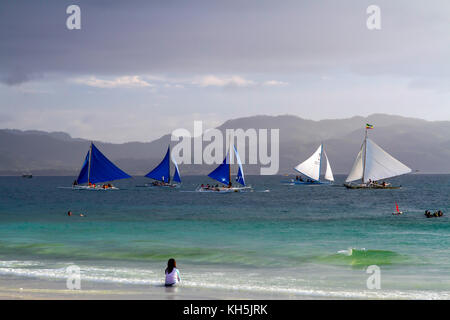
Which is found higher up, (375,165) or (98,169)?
(375,165)

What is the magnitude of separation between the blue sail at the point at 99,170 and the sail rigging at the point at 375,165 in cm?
4874

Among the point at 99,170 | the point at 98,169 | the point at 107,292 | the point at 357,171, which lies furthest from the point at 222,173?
the point at 107,292

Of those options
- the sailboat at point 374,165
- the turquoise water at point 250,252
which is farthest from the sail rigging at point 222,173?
the turquoise water at point 250,252

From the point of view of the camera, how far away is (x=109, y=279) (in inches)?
703

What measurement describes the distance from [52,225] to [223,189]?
56906 millimetres

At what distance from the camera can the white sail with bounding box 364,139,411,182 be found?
328ft

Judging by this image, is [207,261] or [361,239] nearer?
[207,261]

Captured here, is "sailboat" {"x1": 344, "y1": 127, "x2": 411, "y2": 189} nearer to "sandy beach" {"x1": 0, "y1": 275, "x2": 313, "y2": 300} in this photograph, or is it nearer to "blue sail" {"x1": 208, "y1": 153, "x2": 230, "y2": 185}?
"blue sail" {"x1": 208, "y1": 153, "x2": 230, "y2": 185}

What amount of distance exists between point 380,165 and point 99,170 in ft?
187

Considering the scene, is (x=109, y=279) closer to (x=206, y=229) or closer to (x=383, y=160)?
(x=206, y=229)

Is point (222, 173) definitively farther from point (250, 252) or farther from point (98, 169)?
point (250, 252)

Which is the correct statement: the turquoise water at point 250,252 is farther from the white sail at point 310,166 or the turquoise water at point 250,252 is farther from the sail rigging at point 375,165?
the white sail at point 310,166

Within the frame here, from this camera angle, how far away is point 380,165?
102 m
